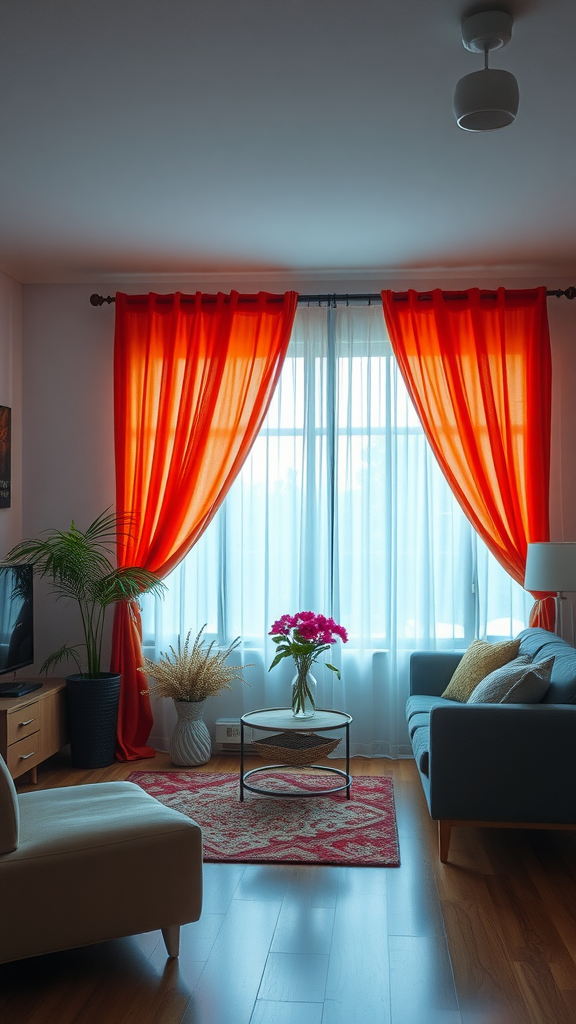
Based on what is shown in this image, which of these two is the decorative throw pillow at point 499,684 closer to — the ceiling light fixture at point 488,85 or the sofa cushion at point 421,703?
the sofa cushion at point 421,703

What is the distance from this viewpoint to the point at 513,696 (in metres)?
3.56

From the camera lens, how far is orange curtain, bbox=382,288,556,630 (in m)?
5.22

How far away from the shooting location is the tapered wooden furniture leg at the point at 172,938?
2709mm

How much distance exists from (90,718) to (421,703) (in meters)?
1.87

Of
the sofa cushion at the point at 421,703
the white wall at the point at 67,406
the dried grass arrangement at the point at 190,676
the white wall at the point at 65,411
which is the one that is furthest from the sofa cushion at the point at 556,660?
the white wall at the point at 65,411

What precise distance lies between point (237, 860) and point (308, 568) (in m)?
2.13

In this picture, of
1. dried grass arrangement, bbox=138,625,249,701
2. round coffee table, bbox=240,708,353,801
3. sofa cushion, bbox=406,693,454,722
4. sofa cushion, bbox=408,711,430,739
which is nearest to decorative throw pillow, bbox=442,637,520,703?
sofa cushion, bbox=406,693,454,722

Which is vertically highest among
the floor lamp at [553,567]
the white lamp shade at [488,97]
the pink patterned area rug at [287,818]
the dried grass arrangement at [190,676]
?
the white lamp shade at [488,97]

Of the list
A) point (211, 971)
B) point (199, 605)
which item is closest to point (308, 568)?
point (199, 605)

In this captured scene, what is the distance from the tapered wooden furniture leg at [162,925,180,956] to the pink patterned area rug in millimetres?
886

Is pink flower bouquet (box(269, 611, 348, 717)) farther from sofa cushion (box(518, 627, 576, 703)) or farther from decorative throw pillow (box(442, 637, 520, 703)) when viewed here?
sofa cushion (box(518, 627, 576, 703))

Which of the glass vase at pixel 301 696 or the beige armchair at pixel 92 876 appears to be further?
the glass vase at pixel 301 696

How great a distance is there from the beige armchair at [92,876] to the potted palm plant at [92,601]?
2.19 m

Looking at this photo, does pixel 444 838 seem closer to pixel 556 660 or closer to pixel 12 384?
pixel 556 660
